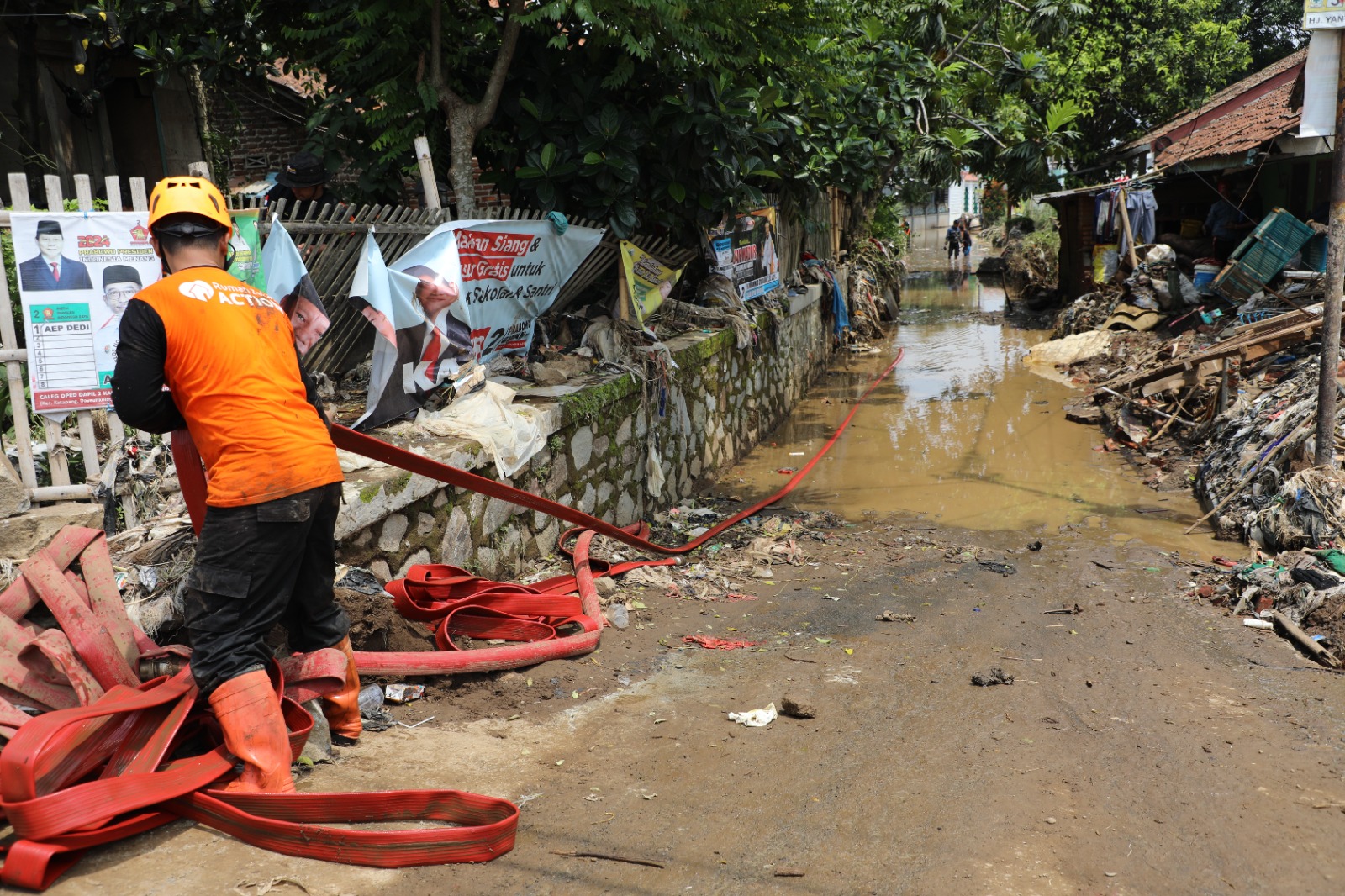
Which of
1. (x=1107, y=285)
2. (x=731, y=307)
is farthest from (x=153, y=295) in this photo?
(x=1107, y=285)

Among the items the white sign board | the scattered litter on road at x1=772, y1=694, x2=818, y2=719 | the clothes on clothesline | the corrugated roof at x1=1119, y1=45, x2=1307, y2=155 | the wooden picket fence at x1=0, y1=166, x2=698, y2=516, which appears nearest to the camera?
the scattered litter on road at x1=772, y1=694, x2=818, y2=719

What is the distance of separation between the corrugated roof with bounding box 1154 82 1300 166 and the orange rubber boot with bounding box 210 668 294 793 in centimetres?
1356

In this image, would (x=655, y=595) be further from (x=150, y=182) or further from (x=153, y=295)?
(x=150, y=182)

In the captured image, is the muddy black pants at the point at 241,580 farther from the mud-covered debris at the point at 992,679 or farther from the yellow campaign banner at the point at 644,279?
the yellow campaign banner at the point at 644,279

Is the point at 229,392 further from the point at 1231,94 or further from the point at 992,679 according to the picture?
the point at 1231,94

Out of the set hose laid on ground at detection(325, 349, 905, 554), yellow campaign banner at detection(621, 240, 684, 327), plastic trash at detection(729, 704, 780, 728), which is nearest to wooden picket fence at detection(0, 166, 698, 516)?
yellow campaign banner at detection(621, 240, 684, 327)

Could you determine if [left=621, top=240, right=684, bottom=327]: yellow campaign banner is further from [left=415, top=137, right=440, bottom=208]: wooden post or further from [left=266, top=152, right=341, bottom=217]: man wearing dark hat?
[left=266, top=152, right=341, bottom=217]: man wearing dark hat

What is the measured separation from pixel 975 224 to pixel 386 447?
187ft

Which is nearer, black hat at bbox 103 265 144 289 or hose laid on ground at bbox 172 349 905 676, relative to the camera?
hose laid on ground at bbox 172 349 905 676

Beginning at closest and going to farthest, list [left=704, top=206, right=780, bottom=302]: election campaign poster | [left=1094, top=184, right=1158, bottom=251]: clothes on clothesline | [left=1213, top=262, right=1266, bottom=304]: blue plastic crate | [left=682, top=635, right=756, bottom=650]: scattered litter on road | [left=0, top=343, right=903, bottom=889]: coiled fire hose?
1. [left=0, top=343, right=903, bottom=889]: coiled fire hose
2. [left=682, top=635, right=756, bottom=650]: scattered litter on road
3. [left=704, top=206, right=780, bottom=302]: election campaign poster
4. [left=1213, top=262, right=1266, bottom=304]: blue plastic crate
5. [left=1094, top=184, right=1158, bottom=251]: clothes on clothesline

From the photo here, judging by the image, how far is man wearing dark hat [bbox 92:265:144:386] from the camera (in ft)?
15.1

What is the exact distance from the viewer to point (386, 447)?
4012 millimetres

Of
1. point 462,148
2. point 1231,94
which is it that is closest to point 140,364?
point 462,148

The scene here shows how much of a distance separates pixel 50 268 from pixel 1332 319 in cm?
790
